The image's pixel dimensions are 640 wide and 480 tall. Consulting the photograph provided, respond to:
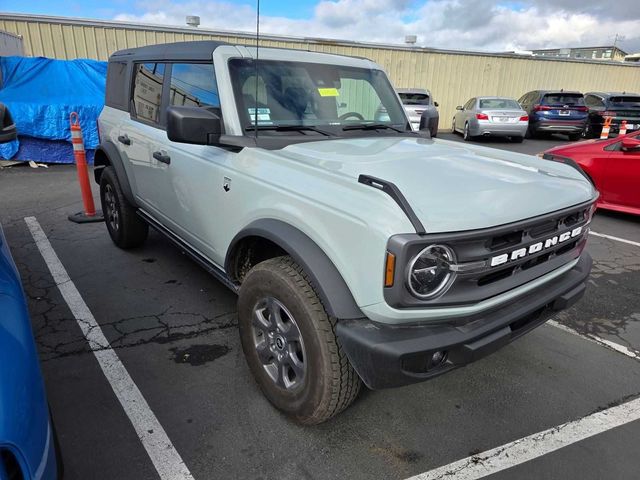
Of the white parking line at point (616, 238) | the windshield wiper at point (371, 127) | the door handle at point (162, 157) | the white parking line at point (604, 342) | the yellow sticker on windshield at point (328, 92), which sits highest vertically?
the yellow sticker on windshield at point (328, 92)

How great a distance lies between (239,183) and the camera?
2.64 metres

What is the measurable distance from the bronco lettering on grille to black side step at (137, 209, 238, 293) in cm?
161

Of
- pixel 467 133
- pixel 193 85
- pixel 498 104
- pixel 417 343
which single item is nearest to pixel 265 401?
pixel 417 343

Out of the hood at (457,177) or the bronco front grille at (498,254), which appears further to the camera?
the hood at (457,177)

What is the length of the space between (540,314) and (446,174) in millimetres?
910

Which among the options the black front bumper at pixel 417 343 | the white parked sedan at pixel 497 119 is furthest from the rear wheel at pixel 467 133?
the black front bumper at pixel 417 343

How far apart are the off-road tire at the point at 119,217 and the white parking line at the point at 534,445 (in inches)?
146

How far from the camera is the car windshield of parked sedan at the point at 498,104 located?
15359 mm

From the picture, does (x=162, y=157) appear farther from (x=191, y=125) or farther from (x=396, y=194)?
(x=396, y=194)

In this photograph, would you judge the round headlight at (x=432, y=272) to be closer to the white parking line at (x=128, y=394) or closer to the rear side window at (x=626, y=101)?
the white parking line at (x=128, y=394)

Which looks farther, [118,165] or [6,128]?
[118,165]

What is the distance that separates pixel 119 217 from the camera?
470 cm

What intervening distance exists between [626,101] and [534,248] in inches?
704

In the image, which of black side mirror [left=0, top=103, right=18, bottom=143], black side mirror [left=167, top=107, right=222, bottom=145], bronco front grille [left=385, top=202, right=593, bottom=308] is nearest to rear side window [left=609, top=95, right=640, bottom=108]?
bronco front grille [left=385, top=202, right=593, bottom=308]
